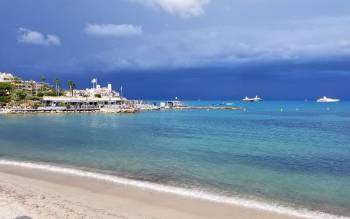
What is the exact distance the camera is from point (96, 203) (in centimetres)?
1514

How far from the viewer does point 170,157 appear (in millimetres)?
28062

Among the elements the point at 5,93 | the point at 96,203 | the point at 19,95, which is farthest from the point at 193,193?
the point at 5,93

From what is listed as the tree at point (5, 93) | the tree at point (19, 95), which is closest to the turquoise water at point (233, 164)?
the tree at point (5, 93)

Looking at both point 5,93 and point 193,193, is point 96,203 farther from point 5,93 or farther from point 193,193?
point 5,93

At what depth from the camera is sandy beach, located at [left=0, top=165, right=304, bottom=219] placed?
1353 cm

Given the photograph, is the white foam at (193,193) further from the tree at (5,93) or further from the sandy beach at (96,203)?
the tree at (5,93)

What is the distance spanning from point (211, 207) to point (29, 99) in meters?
115

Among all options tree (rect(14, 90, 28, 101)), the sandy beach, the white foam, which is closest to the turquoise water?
the white foam

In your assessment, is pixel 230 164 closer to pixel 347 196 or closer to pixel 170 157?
pixel 170 157

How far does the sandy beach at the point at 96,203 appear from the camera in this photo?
13.5 metres

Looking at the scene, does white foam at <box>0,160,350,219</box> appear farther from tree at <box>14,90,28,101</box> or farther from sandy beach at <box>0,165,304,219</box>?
tree at <box>14,90,28,101</box>

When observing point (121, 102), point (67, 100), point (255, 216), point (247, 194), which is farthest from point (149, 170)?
point (121, 102)

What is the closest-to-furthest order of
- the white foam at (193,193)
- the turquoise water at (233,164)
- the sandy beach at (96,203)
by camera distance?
the sandy beach at (96,203) → the white foam at (193,193) → the turquoise water at (233,164)

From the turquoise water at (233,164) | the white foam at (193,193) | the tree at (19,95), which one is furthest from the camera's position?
the tree at (19,95)
